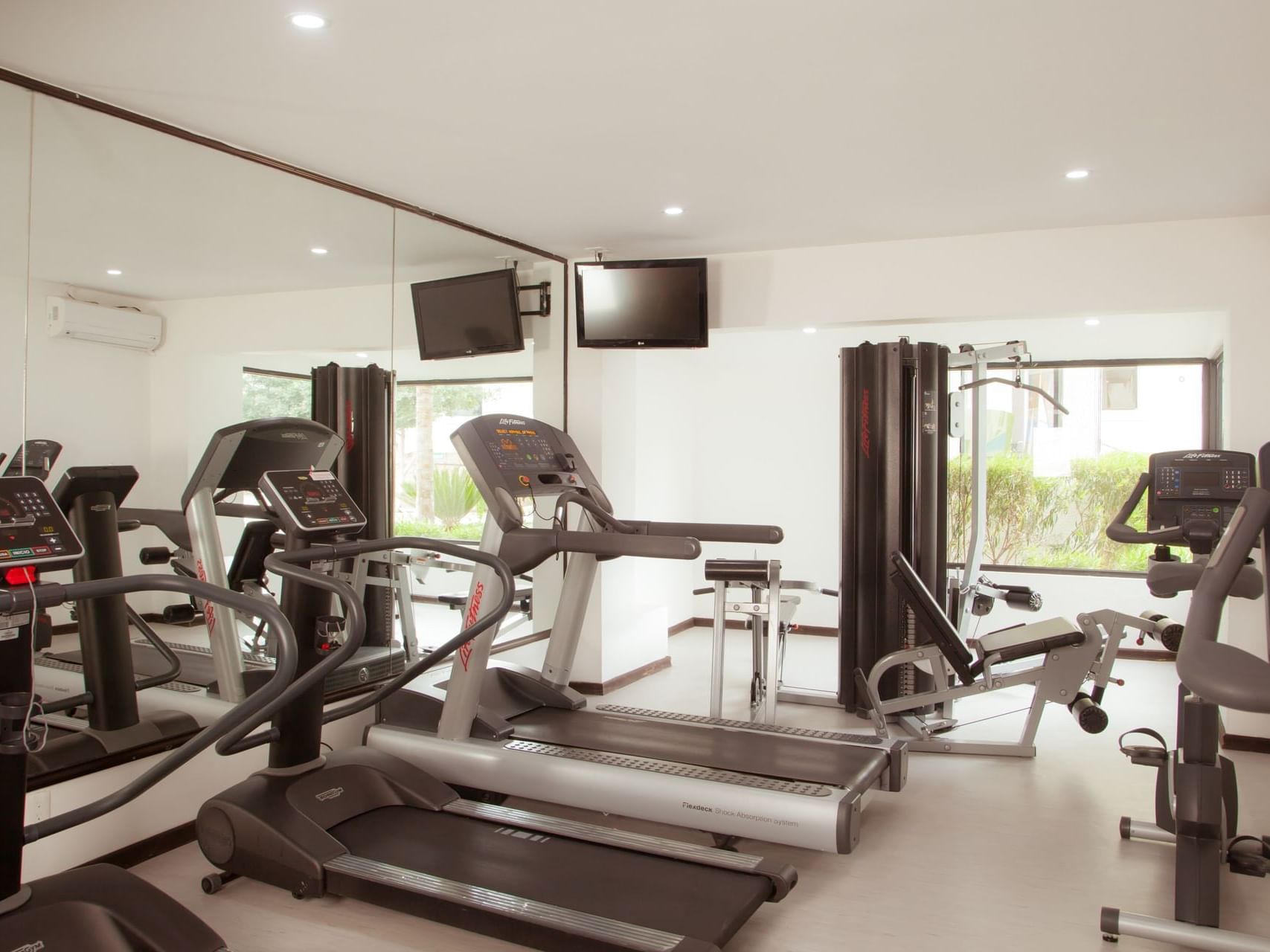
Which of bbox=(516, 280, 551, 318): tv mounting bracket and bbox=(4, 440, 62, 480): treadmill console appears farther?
bbox=(516, 280, 551, 318): tv mounting bracket

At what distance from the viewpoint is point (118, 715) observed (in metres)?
3.08

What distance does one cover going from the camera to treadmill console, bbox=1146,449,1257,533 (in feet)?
12.6

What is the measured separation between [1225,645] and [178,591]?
1.94 metres

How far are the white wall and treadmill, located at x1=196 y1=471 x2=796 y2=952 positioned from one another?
7.90ft

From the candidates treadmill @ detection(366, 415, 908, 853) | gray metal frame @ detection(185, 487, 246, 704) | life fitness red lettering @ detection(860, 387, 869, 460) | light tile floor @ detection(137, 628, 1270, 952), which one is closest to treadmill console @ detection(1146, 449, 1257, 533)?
light tile floor @ detection(137, 628, 1270, 952)

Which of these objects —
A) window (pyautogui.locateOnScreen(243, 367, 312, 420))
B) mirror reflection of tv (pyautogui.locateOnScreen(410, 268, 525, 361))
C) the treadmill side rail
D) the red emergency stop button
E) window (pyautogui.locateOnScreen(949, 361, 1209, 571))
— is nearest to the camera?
the red emergency stop button

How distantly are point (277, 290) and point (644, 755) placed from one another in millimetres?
2478

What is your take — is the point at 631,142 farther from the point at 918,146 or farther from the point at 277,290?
the point at 277,290

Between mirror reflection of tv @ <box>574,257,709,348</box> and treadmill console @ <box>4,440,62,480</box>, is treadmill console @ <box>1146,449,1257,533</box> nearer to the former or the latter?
mirror reflection of tv @ <box>574,257,709,348</box>

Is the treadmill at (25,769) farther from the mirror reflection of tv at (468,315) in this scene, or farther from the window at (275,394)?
the mirror reflection of tv at (468,315)

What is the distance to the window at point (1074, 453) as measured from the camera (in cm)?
666

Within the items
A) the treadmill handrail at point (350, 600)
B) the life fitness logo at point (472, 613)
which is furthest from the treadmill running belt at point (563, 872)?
the life fitness logo at point (472, 613)

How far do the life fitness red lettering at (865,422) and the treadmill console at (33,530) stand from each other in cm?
376

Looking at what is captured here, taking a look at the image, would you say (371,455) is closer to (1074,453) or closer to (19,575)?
(19,575)
